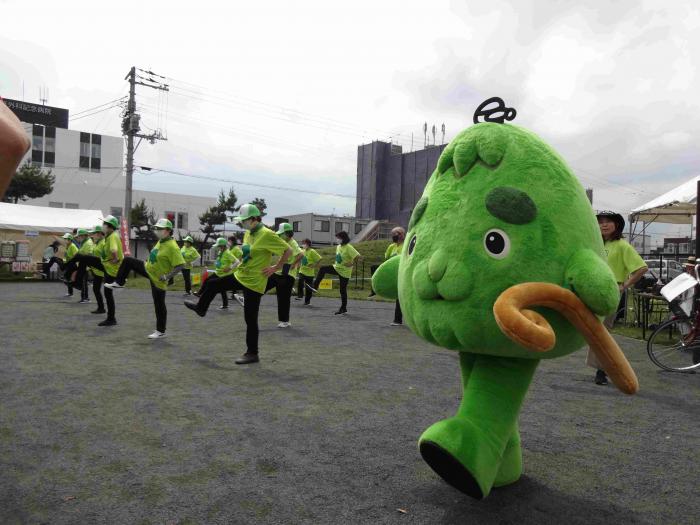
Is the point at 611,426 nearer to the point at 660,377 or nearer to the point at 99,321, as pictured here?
the point at 660,377

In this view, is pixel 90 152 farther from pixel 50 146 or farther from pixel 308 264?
pixel 308 264

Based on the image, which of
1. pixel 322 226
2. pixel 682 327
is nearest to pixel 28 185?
pixel 322 226

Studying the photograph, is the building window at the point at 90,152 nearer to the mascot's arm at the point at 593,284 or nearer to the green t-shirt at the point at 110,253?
the green t-shirt at the point at 110,253

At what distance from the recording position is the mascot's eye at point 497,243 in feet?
8.18

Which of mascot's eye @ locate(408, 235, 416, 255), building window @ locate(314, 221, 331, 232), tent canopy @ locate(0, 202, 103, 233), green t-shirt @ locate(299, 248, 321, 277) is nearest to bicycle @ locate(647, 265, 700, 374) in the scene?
mascot's eye @ locate(408, 235, 416, 255)

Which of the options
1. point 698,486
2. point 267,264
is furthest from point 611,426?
point 267,264

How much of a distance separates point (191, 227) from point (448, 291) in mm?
55478

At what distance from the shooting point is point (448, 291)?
251cm

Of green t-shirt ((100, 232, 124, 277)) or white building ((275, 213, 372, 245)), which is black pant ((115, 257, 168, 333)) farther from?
white building ((275, 213, 372, 245))

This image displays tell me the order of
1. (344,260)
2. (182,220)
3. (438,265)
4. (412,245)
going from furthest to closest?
(182,220) → (344,260) → (412,245) → (438,265)

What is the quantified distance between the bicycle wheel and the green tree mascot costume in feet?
17.2

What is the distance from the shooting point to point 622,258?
20.1 ft

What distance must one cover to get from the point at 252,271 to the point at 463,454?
470 centimetres

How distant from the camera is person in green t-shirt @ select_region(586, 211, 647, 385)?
5906 millimetres
